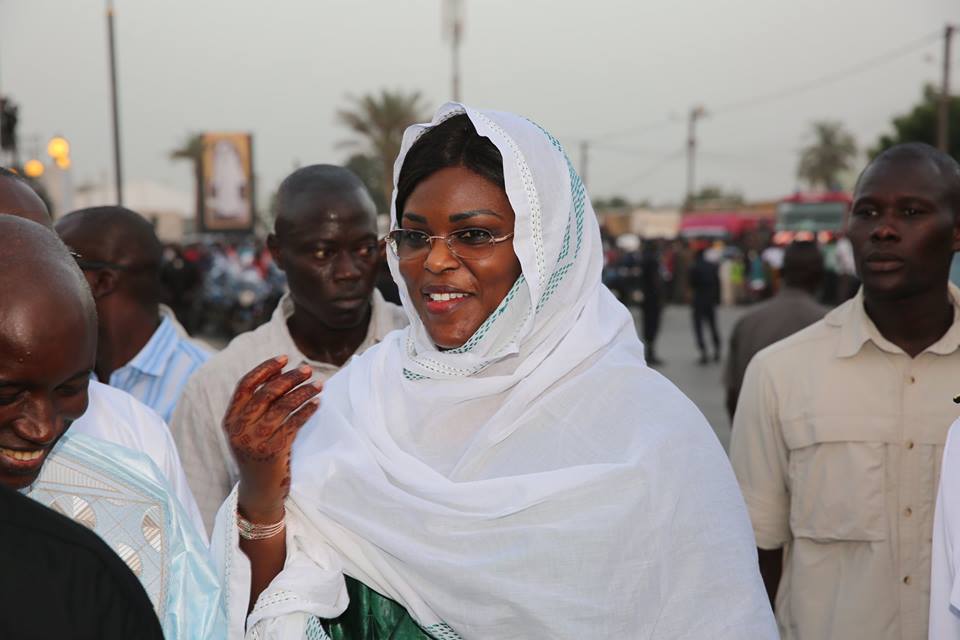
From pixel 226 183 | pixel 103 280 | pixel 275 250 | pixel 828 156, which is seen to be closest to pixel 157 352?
pixel 103 280

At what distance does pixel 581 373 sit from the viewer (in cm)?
244

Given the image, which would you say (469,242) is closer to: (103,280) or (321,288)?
(321,288)

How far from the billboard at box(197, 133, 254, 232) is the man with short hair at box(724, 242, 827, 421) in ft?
40.4

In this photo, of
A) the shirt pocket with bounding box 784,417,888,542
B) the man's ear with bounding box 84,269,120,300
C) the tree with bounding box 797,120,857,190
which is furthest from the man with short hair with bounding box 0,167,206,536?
the tree with bounding box 797,120,857,190

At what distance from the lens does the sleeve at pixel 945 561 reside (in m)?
2.29

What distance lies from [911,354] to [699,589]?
4.89 ft

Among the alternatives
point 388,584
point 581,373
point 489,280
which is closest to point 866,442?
point 581,373

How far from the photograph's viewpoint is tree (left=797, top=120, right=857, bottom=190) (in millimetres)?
66625

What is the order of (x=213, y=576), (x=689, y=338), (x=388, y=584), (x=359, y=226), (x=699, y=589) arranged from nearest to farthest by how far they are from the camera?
(x=213, y=576) < (x=699, y=589) < (x=388, y=584) < (x=359, y=226) < (x=689, y=338)

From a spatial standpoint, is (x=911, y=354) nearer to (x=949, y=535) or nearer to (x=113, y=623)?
(x=949, y=535)

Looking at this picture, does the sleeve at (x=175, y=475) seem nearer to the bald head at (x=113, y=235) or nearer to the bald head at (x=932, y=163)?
the bald head at (x=113, y=235)

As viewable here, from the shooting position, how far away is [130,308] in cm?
412

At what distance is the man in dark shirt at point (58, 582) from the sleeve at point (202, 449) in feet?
7.39

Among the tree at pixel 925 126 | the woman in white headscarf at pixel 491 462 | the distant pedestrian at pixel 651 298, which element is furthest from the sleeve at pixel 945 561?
the tree at pixel 925 126
